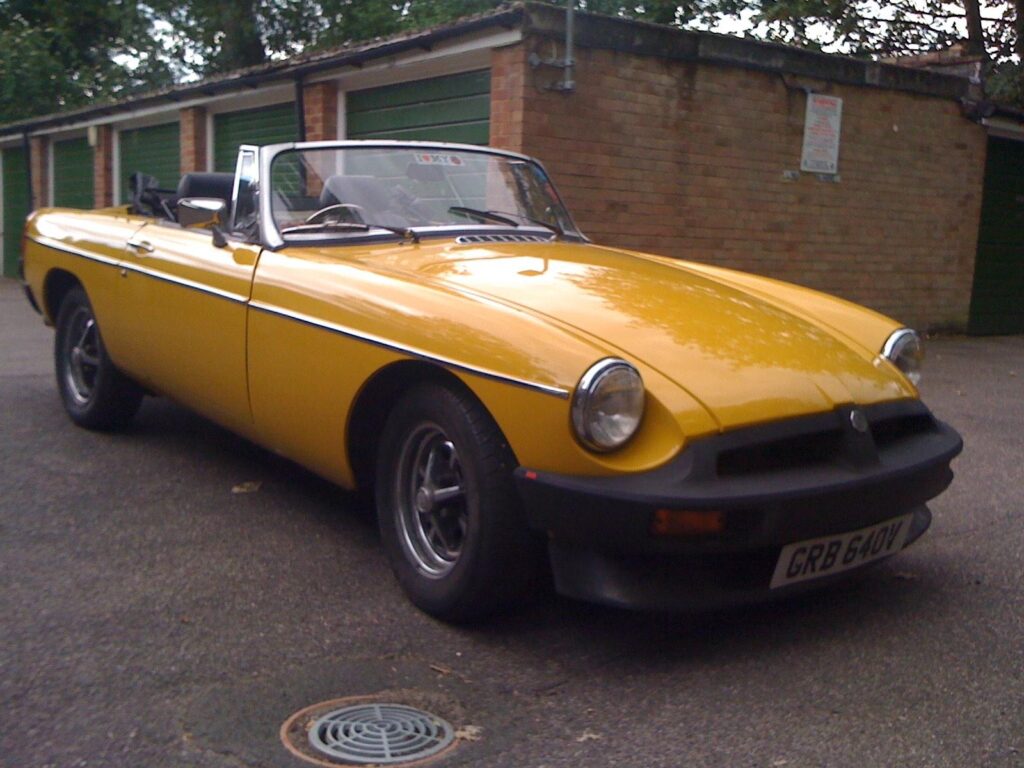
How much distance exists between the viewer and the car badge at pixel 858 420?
3.30 metres

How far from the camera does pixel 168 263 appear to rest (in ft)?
16.3

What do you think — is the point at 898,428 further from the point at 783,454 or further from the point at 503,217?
the point at 503,217

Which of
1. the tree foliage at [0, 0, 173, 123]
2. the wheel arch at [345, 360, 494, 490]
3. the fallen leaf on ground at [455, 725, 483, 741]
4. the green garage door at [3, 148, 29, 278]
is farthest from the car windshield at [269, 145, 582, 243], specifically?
the tree foliage at [0, 0, 173, 123]

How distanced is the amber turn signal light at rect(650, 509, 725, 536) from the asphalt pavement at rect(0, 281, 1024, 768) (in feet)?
1.42

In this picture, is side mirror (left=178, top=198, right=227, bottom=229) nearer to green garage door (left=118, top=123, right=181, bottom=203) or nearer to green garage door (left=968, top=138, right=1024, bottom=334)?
green garage door (left=968, top=138, right=1024, bottom=334)

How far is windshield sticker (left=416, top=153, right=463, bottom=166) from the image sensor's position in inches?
191

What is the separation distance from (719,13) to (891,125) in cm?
770

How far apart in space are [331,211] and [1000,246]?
1100 cm

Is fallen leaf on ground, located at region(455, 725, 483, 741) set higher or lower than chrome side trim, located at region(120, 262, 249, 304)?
lower

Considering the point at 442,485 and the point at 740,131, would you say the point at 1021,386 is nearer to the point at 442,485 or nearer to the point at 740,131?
the point at 740,131

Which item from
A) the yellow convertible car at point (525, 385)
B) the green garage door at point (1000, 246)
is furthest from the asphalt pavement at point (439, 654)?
the green garage door at point (1000, 246)

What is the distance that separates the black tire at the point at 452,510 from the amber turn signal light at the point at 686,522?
0.44m

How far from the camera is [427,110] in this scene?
1053cm

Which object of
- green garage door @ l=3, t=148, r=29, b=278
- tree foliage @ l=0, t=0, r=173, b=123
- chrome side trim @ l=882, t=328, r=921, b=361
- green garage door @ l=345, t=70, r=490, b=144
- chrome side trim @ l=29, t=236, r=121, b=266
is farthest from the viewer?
tree foliage @ l=0, t=0, r=173, b=123
